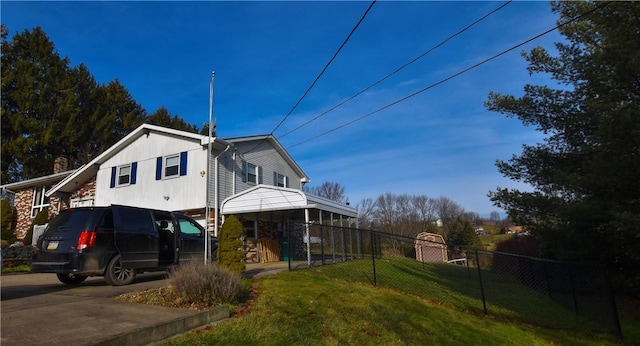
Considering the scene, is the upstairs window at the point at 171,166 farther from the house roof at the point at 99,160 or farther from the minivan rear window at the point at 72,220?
the minivan rear window at the point at 72,220

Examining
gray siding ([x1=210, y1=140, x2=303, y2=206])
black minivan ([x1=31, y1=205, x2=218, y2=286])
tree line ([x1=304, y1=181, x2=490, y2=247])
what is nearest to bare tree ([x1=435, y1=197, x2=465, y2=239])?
tree line ([x1=304, y1=181, x2=490, y2=247])

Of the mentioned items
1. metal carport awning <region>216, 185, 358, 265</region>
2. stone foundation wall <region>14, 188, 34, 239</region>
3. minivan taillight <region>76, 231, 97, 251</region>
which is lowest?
minivan taillight <region>76, 231, 97, 251</region>

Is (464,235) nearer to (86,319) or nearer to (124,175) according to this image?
(124,175)

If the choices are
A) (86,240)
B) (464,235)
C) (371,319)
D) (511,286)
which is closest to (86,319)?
(86,240)

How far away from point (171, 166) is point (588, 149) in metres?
16.8

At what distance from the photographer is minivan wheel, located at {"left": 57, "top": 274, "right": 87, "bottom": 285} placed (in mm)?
8934

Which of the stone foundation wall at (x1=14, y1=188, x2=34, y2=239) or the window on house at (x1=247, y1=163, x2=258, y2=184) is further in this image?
the stone foundation wall at (x1=14, y1=188, x2=34, y2=239)

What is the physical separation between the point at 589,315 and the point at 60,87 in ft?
134

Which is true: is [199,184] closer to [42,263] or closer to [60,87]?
[42,263]

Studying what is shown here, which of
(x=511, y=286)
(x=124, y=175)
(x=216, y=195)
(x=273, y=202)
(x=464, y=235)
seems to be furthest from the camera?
(x=464, y=235)

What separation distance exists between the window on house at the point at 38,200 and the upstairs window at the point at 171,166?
1092cm

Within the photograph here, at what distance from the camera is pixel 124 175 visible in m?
20.6

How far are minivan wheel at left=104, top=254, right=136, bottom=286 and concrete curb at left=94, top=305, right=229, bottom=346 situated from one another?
3.80 metres

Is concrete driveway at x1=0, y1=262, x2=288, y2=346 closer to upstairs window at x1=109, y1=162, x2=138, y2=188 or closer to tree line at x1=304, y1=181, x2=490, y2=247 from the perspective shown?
upstairs window at x1=109, y1=162, x2=138, y2=188
